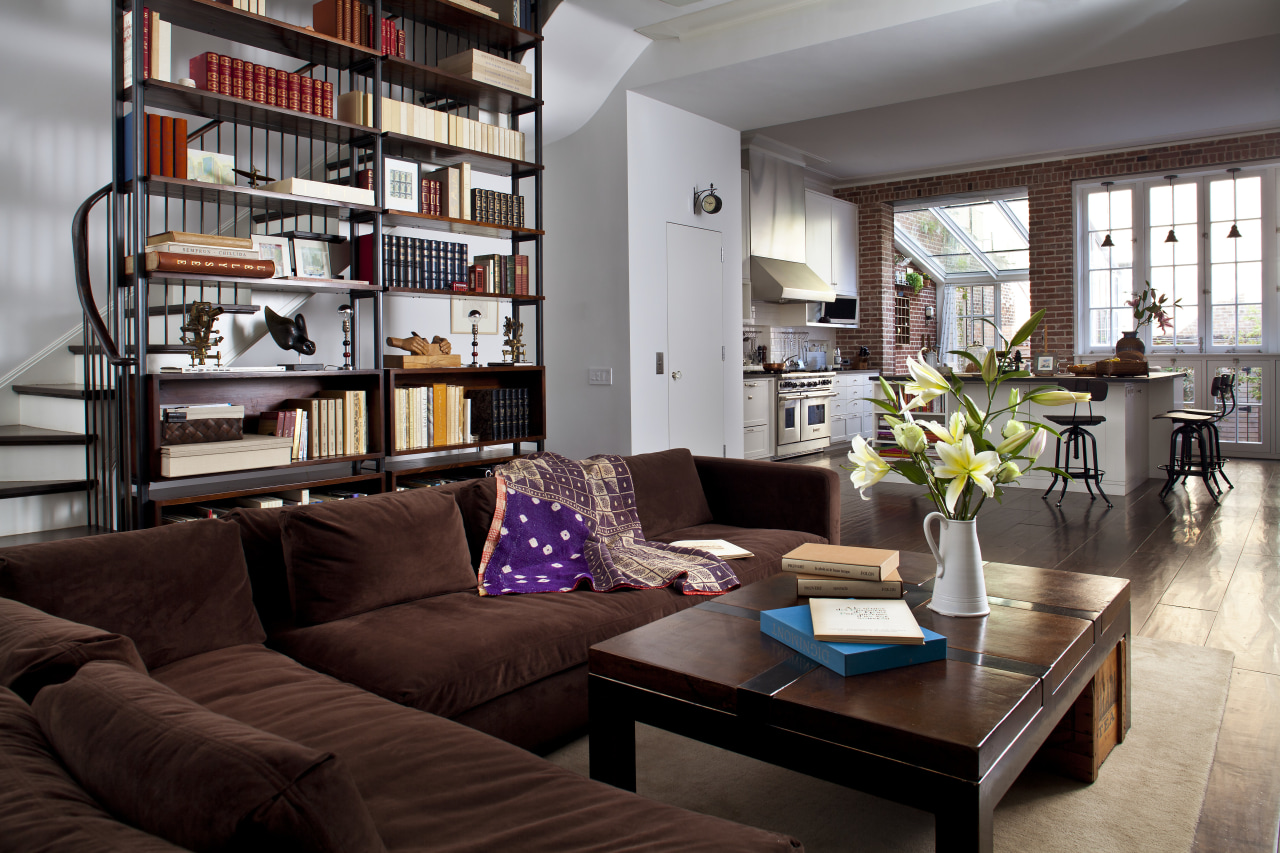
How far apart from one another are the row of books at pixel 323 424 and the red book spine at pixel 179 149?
1.01m

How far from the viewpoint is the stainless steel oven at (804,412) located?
28.2ft

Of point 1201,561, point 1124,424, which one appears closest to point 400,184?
point 1201,561

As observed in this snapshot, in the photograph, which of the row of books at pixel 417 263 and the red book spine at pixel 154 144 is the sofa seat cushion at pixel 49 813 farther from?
the row of books at pixel 417 263

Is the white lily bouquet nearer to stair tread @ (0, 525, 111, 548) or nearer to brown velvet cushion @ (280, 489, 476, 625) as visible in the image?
brown velvet cushion @ (280, 489, 476, 625)

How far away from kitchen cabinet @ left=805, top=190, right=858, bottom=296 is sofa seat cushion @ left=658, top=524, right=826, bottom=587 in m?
6.54

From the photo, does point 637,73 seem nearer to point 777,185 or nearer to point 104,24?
A: point 104,24

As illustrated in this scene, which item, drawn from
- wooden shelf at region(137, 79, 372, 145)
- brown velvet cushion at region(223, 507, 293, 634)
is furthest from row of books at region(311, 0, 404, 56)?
brown velvet cushion at region(223, 507, 293, 634)

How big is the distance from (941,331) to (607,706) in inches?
453

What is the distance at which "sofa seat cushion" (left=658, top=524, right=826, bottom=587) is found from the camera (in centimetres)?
308

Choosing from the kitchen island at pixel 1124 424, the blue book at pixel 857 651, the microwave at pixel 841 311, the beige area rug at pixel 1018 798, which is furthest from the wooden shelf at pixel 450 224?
the microwave at pixel 841 311

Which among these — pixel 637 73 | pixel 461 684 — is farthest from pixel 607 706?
pixel 637 73

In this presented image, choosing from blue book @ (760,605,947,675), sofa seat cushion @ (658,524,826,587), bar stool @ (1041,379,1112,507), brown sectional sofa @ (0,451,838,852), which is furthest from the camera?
bar stool @ (1041,379,1112,507)

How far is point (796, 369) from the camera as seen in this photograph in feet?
30.9

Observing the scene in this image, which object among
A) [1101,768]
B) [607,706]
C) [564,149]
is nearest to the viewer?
[607,706]
